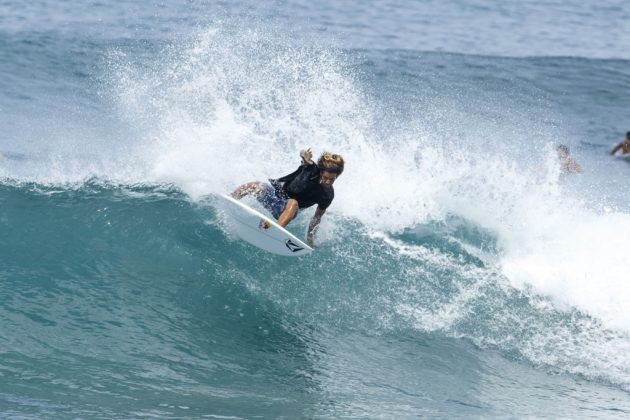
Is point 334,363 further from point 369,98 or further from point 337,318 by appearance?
point 369,98

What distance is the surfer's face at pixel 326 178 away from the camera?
386 inches

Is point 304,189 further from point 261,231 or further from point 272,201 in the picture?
point 261,231

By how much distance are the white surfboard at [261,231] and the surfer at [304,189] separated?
222 millimetres

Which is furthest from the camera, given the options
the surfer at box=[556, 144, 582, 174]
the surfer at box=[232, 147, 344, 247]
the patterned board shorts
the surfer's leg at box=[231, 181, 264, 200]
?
the surfer at box=[556, 144, 582, 174]

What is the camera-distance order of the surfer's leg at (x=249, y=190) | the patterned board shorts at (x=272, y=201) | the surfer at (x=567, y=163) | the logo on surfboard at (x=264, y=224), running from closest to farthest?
the logo on surfboard at (x=264, y=224) → the patterned board shorts at (x=272, y=201) → the surfer's leg at (x=249, y=190) → the surfer at (x=567, y=163)

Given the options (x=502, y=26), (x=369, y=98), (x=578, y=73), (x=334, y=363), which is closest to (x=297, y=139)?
(x=334, y=363)

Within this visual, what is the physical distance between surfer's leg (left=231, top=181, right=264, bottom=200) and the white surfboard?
26cm

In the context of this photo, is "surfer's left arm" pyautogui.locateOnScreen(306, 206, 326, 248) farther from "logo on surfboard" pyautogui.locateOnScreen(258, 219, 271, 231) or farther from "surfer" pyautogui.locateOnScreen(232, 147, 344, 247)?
"logo on surfboard" pyautogui.locateOnScreen(258, 219, 271, 231)

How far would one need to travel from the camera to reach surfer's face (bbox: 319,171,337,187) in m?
9.80

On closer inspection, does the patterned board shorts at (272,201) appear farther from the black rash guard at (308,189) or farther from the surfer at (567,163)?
the surfer at (567,163)

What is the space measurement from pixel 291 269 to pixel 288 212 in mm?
1008

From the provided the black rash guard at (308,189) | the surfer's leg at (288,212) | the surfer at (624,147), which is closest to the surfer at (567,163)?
the surfer at (624,147)

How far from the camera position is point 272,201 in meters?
10.3

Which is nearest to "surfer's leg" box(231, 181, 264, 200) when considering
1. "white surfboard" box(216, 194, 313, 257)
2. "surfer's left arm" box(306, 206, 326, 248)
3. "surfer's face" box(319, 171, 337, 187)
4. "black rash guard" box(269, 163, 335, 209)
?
"white surfboard" box(216, 194, 313, 257)
